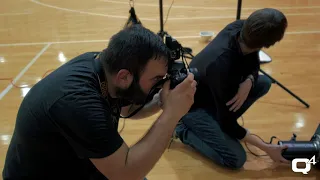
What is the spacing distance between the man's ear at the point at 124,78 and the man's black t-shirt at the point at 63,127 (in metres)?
0.07

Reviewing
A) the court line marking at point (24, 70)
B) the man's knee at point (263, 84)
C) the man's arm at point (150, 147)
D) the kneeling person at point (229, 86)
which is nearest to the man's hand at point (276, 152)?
the kneeling person at point (229, 86)

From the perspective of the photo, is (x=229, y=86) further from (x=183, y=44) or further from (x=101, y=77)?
(x=183, y=44)

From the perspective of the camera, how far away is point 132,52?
3.11 feet

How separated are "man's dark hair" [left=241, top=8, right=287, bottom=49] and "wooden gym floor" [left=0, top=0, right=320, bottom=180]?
→ 69 centimetres

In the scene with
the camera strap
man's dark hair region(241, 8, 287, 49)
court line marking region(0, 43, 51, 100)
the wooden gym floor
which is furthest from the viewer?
court line marking region(0, 43, 51, 100)

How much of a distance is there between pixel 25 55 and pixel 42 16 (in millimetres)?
1442

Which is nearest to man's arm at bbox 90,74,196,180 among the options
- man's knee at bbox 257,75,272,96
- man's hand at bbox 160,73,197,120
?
man's hand at bbox 160,73,197,120

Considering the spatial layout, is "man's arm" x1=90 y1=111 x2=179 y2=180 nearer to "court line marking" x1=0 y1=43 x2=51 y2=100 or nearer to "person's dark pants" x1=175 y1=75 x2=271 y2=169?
"person's dark pants" x1=175 y1=75 x2=271 y2=169

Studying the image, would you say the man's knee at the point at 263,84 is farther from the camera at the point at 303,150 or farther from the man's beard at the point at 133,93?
the man's beard at the point at 133,93

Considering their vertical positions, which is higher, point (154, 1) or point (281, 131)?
point (154, 1)

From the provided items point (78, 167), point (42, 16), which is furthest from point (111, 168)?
point (42, 16)

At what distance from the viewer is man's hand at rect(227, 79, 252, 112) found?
1.62 m

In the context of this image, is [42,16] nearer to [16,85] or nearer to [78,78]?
[16,85]

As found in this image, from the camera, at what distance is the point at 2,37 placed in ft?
11.8
